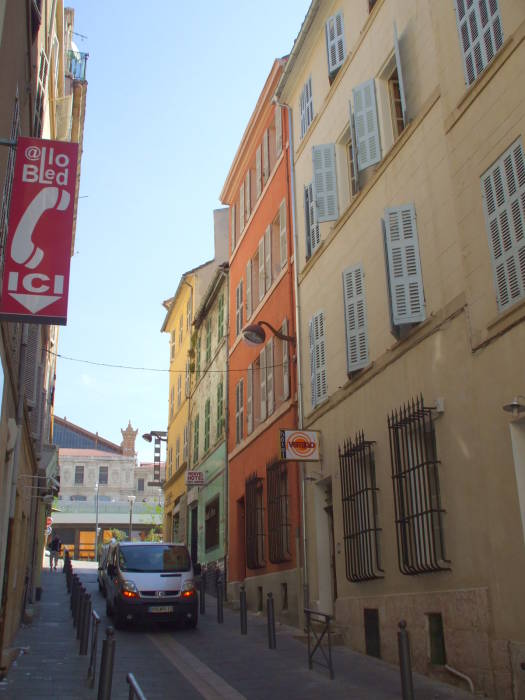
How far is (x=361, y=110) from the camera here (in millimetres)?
13141

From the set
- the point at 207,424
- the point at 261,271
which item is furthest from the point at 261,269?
the point at 207,424

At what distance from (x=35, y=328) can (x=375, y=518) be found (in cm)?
784

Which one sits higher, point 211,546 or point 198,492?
point 198,492

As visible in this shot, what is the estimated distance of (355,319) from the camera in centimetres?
1300

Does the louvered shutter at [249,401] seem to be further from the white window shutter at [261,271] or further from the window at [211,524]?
the window at [211,524]

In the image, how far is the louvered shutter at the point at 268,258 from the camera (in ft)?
65.1

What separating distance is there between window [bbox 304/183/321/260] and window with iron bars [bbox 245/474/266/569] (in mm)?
5921

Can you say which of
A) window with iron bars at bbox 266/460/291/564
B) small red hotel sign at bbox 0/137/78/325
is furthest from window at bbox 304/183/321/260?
small red hotel sign at bbox 0/137/78/325

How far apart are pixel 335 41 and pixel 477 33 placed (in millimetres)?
6057

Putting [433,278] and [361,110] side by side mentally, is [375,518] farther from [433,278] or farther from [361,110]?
[361,110]

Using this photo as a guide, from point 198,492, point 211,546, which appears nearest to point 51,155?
point 211,546

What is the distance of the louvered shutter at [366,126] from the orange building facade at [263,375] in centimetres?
484

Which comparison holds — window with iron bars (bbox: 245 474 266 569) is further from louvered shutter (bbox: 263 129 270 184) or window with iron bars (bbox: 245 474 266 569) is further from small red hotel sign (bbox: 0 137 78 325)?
small red hotel sign (bbox: 0 137 78 325)

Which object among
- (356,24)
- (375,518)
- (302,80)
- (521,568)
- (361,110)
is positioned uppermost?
(302,80)
